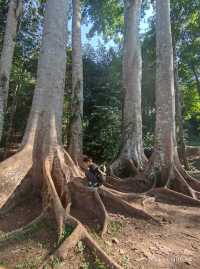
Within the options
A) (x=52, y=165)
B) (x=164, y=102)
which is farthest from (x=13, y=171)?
(x=164, y=102)

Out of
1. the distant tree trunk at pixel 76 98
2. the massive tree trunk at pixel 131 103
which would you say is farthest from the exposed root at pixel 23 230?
the distant tree trunk at pixel 76 98

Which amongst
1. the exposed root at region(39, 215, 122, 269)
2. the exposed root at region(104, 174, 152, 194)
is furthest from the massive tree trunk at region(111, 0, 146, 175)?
the exposed root at region(39, 215, 122, 269)

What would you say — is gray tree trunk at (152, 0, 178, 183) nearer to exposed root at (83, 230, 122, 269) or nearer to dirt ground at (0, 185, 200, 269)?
dirt ground at (0, 185, 200, 269)

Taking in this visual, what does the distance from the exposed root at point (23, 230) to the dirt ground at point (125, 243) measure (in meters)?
0.08

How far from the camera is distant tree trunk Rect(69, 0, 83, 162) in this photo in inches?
392

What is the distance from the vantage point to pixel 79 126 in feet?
33.7

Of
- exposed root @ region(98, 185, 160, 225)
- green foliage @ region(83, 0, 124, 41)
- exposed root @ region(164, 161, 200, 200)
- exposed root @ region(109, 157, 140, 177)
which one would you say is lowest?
exposed root @ region(98, 185, 160, 225)

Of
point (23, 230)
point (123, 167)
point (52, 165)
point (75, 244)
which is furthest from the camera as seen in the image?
point (123, 167)

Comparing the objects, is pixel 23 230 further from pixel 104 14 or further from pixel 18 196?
pixel 104 14

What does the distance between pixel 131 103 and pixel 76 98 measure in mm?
2042

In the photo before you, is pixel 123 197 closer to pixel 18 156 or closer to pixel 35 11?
pixel 18 156

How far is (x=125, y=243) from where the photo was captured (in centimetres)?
455

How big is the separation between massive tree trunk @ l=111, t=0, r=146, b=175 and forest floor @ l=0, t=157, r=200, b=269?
11.5 feet

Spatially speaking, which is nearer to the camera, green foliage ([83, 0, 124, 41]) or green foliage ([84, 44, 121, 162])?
green foliage ([83, 0, 124, 41])
